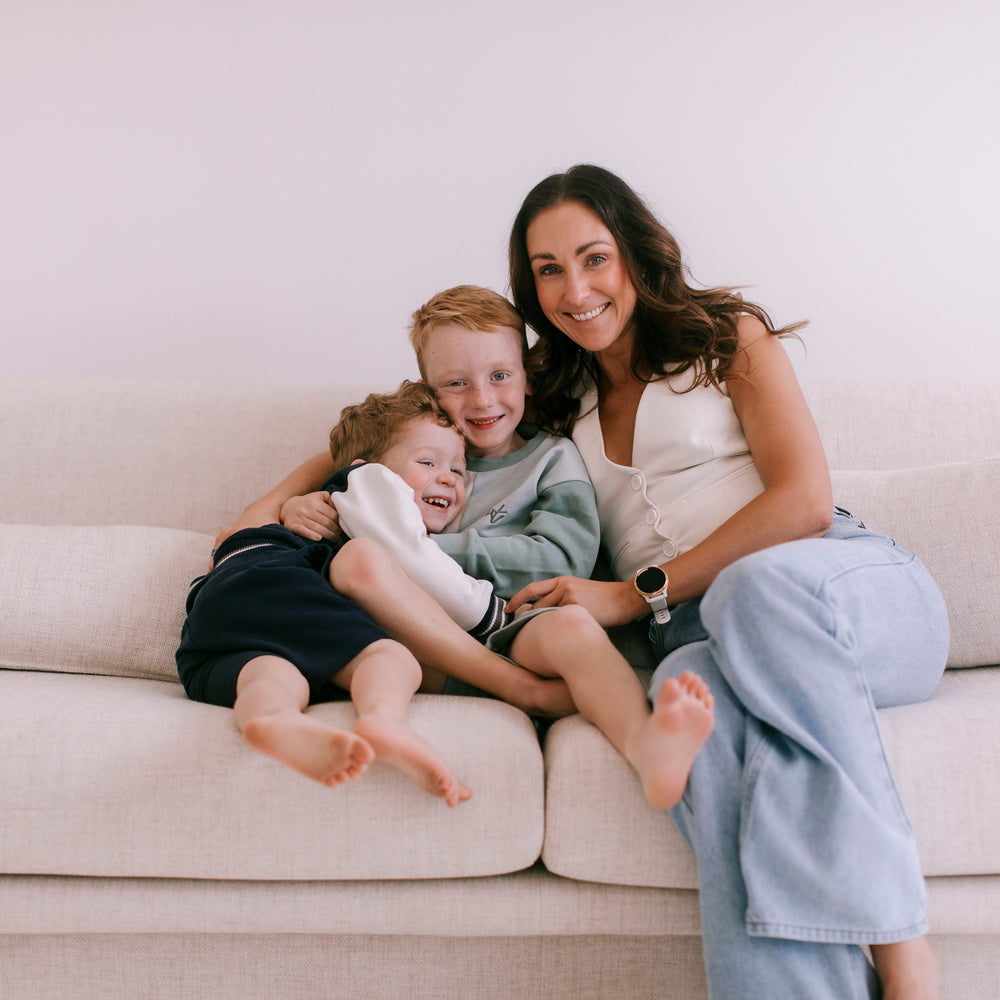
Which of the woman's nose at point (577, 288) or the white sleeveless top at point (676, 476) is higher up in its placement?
the woman's nose at point (577, 288)

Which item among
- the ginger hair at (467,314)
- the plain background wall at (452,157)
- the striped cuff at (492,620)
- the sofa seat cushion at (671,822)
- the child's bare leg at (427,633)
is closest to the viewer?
the sofa seat cushion at (671,822)

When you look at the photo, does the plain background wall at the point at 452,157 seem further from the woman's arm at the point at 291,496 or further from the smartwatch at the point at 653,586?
the smartwatch at the point at 653,586

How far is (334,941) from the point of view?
104 cm

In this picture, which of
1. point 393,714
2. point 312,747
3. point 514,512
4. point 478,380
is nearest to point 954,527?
point 514,512

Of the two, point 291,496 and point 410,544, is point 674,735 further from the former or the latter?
point 291,496

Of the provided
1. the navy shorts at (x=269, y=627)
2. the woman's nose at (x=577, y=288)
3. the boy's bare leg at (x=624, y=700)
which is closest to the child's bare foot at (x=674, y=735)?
the boy's bare leg at (x=624, y=700)

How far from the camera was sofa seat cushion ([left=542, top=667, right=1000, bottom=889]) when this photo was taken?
0.95m

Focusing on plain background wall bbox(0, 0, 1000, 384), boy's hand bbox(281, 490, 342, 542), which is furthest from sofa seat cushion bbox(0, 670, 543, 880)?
plain background wall bbox(0, 0, 1000, 384)

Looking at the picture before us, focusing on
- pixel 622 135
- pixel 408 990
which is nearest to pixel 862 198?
pixel 622 135

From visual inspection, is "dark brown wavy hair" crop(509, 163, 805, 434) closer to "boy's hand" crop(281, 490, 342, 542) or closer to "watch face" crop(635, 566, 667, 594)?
"watch face" crop(635, 566, 667, 594)

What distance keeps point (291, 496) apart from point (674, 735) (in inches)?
36.6

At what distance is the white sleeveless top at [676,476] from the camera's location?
54.7 inches

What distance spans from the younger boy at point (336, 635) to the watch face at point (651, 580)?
0.23 metres

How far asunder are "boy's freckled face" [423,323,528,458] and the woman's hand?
1.16ft
